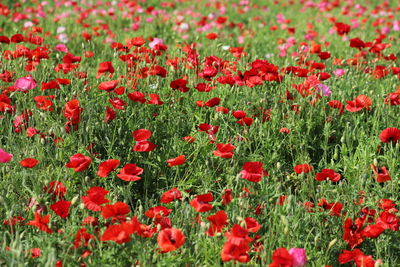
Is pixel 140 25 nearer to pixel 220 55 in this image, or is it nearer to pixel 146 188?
pixel 220 55

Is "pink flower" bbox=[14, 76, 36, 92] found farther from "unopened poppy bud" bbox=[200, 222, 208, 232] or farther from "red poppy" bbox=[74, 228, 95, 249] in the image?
"unopened poppy bud" bbox=[200, 222, 208, 232]

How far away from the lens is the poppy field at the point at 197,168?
6.12 feet

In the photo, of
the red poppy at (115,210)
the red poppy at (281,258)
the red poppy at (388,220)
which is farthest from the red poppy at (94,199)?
the red poppy at (388,220)

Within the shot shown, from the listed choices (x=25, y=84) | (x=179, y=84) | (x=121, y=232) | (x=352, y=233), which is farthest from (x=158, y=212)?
(x=25, y=84)

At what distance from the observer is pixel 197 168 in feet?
8.18

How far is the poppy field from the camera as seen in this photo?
187 centimetres

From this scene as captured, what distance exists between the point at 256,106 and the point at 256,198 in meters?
0.93

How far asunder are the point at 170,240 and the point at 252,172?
21.1 inches

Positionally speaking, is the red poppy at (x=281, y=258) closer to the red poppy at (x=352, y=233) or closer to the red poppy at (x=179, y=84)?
the red poppy at (x=352, y=233)

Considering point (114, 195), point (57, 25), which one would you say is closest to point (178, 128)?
point (114, 195)

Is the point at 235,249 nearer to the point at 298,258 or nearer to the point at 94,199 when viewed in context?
the point at 298,258

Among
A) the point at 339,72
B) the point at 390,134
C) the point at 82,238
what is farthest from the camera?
the point at 339,72

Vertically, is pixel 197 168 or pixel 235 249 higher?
pixel 235 249

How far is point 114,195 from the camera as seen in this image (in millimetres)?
2270
